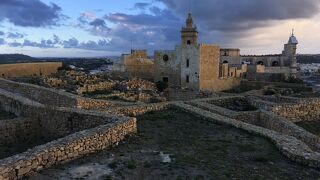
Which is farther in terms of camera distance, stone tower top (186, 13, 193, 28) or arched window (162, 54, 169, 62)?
stone tower top (186, 13, 193, 28)

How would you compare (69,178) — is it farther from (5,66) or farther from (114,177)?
(5,66)

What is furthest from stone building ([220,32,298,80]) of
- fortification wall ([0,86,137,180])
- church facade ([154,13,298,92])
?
fortification wall ([0,86,137,180])

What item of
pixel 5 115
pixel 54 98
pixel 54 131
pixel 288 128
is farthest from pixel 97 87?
pixel 288 128

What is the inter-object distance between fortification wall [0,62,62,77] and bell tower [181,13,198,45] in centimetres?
1731

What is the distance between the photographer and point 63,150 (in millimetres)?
7906

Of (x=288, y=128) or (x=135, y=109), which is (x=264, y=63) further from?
(x=288, y=128)

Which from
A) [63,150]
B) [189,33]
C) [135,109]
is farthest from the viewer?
[189,33]

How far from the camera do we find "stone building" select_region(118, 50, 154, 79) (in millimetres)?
46544

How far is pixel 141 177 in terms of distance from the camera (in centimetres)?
738

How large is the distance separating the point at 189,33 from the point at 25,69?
820 inches

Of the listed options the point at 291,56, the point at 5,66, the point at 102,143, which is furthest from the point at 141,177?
the point at 291,56

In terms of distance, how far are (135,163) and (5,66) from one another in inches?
1052

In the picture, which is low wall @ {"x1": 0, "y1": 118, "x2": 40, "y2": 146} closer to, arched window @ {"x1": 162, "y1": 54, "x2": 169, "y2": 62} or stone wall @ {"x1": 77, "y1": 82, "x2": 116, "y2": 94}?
stone wall @ {"x1": 77, "y1": 82, "x2": 116, "y2": 94}

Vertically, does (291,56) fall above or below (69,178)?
above
